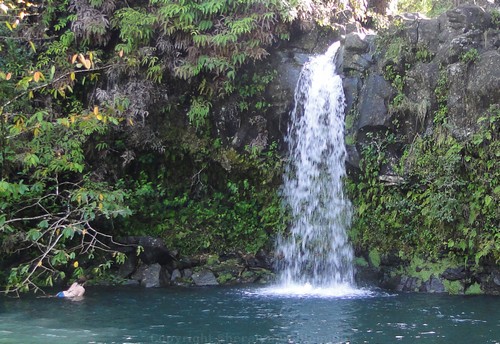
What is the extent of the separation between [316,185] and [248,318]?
16.3ft

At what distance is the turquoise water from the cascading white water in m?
1.58

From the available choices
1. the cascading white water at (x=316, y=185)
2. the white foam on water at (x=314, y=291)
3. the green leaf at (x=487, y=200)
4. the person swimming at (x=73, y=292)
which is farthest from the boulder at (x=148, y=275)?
the green leaf at (x=487, y=200)

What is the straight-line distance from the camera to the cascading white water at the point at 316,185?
525 inches

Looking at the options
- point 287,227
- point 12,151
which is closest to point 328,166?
point 287,227

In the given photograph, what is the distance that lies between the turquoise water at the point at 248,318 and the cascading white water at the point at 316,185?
5.18ft

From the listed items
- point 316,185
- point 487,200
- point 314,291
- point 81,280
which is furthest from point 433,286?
point 81,280

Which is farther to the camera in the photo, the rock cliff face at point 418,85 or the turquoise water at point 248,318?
the rock cliff face at point 418,85

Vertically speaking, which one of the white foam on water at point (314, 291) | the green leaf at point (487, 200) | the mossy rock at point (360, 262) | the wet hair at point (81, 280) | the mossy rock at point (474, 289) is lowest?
the white foam on water at point (314, 291)

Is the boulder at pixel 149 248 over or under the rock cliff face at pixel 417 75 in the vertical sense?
under

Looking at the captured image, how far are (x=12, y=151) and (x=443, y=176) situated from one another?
834cm

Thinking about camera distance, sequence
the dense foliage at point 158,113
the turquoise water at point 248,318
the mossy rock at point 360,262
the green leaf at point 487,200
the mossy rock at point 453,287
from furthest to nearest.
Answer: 1. the dense foliage at point 158,113
2. the mossy rock at point 360,262
3. the mossy rock at point 453,287
4. the green leaf at point 487,200
5. the turquoise water at point 248,318

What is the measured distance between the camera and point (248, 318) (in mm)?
9586

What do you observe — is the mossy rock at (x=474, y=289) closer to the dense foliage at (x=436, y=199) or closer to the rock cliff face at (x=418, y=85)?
the rock cliff face at (x=418, y=85)

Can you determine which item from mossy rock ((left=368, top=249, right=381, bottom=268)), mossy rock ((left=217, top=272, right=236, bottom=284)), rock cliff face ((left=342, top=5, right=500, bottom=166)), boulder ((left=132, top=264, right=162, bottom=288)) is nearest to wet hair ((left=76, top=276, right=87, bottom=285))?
boulder ((left=132, top=264, right=162, bottom=288))
